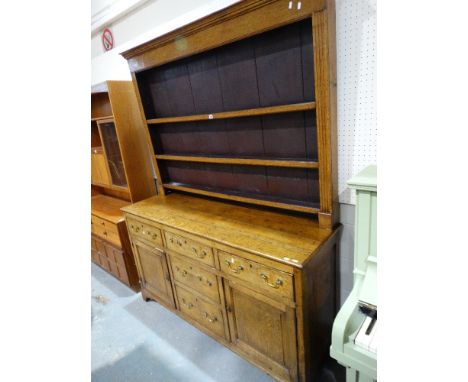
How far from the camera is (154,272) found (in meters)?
2.19

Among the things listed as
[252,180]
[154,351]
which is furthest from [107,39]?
[154,351]

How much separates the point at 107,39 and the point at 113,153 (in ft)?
3.71

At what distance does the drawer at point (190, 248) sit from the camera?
1632 mm

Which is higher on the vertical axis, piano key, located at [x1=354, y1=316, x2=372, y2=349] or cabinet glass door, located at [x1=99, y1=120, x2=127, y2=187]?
cabinet glass door, located at [x1=99, y1=120, x2=127, y2=187]

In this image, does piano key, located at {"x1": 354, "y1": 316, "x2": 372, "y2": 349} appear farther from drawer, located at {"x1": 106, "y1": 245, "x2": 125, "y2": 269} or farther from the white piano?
drawer, located at {"x1": 106, "y1": 245, "x2": 125, "y2": 269}

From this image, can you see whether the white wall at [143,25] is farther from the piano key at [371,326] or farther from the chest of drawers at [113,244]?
the piano key at [371,326]

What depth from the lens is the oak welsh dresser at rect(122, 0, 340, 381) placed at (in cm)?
131

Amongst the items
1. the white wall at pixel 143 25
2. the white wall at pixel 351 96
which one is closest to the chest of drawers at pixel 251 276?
the white wall at pixel 351 96

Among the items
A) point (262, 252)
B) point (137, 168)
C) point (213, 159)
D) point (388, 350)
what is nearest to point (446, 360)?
point (388, 350)

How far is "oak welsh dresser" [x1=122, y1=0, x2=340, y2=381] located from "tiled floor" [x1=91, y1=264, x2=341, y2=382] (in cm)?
14

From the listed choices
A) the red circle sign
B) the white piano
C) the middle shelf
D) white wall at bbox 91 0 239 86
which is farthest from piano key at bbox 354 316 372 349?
the red circle sign

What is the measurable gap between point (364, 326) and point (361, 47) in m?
1.24

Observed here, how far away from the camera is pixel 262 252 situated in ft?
4.37

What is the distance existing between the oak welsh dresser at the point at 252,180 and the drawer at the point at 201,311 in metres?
0.01
